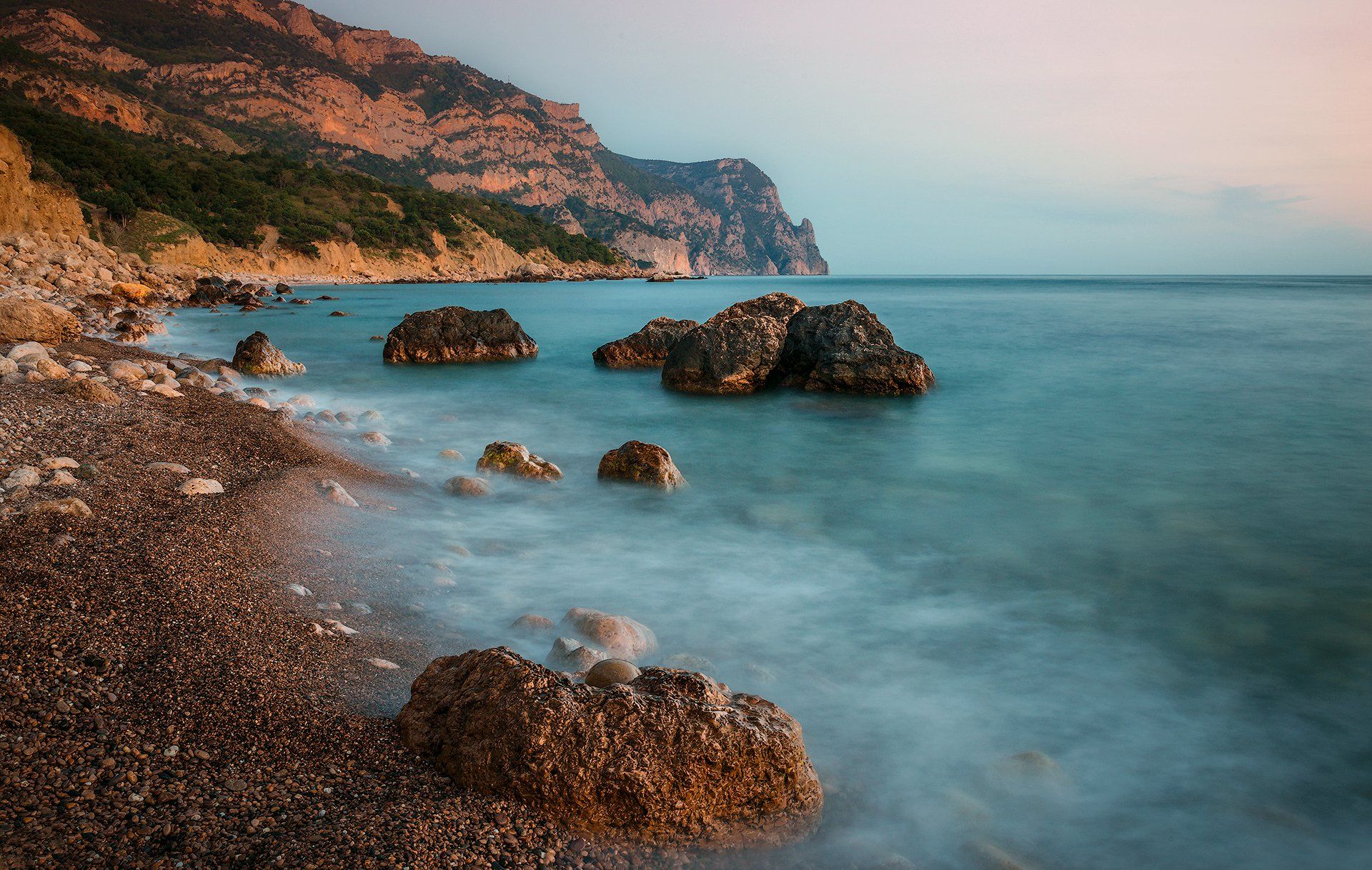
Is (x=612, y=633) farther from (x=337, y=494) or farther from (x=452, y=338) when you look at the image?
(x=452, y=338)

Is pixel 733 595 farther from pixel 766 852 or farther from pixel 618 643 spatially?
pixel 766 852

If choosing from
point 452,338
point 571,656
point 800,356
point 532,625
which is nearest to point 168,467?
point 532,625

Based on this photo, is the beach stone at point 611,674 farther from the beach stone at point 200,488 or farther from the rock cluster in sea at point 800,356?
the rock cluster in sea at point 800,356

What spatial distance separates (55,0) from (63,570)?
182 metres

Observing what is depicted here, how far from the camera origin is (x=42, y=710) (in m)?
2.69

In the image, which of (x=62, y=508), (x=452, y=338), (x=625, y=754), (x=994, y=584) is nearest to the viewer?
(x=625, y=754)

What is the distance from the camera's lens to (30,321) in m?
11.7

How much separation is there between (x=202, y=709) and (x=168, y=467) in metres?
3.93

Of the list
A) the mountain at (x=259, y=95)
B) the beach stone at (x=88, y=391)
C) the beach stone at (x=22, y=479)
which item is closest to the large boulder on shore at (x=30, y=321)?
the beach stone at (x=88, y=391)

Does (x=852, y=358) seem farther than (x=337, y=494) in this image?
Yes

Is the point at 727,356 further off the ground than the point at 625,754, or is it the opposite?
the point at 727,356

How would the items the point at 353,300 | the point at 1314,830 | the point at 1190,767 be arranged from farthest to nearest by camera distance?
the point at 353,300, the point at 1190,767, the point at 1314,830

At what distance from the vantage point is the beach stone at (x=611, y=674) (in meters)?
3.44

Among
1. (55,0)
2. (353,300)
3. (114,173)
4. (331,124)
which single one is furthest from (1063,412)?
(55,0)
